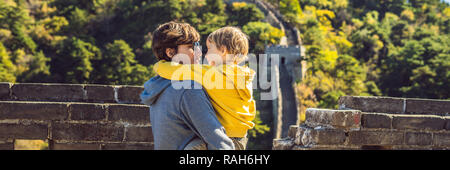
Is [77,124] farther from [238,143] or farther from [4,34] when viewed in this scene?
[4,34]

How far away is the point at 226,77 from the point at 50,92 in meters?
3.28

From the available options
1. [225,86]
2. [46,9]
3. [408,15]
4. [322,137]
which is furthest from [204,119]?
[408,15]

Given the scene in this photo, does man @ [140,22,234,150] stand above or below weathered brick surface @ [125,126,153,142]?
above

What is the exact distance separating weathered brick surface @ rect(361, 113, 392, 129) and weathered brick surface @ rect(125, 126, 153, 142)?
83.2 inches

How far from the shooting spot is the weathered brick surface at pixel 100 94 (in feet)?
16.9

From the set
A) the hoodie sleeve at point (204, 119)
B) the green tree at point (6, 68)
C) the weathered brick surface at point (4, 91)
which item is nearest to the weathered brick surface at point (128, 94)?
the weathered brick surface at point (4, 91)

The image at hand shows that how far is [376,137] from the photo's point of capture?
484 centimetres

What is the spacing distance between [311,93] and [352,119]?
113ft

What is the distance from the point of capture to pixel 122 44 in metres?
40.2

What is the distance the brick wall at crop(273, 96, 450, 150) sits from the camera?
15.4ft

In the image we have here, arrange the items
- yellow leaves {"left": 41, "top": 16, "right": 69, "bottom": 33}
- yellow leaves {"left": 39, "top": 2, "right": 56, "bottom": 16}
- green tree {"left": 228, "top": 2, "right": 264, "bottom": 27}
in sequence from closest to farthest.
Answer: green tree {"left": 228, "top": 2, "right": 264, "bottom": 27}, yellow leaves {"left": 41, "top": 16, "right": 69, "bottom": 33}, yellow leaves {"left": 39, "top": 2, "right": 56, "bottom": 16}

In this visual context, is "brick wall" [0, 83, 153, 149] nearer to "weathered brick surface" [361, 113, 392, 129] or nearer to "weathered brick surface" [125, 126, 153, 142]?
"weathered brick surface" [125, 126, 153, 142]

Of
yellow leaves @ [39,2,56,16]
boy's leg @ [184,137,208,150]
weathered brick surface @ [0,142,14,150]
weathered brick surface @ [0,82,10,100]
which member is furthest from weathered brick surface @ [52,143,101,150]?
yellow leaves @ [39,2,56,16]
